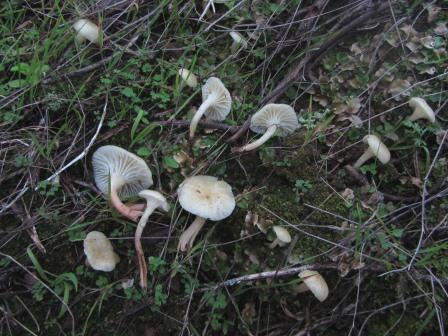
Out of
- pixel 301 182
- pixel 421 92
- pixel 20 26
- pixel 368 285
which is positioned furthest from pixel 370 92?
pixel 20 26

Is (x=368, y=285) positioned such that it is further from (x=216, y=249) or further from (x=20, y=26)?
(x=20, y=26)

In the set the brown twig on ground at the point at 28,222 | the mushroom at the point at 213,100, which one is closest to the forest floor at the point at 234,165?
the brown twig on ground at the point at 28,222

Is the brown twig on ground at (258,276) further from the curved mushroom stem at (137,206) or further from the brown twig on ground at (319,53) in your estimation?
the brown twig on ground at (319,53)

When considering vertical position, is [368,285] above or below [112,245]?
below

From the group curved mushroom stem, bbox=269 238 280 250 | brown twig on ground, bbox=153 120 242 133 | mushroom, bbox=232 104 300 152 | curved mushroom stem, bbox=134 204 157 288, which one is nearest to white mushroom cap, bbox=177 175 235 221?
curved mushroom stem, bbox=134 204 157 288

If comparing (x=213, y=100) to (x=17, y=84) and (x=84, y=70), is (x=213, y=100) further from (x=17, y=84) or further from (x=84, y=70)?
(x=17, y=84)

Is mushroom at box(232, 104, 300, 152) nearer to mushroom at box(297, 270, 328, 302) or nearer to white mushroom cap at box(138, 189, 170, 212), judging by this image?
white mushroom cap at box(138, 189, 170, 212)

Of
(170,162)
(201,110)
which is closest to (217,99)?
(201,110)
